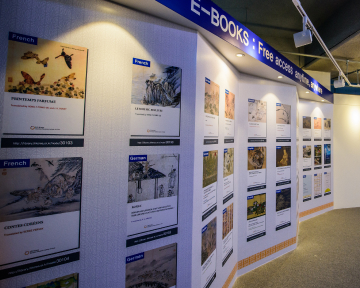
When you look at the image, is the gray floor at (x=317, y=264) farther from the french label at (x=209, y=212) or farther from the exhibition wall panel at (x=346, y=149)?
the exhibition wall panel at (x=346, y=149)

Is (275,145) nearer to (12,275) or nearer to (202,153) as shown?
(202,153)

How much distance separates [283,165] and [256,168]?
69 cm

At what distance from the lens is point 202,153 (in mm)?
1975

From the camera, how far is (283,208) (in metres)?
3.53

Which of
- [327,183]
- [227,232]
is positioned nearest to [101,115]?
[227,232]

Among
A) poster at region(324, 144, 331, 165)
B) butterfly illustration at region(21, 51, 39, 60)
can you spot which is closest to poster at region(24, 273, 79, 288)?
butterfly illustration at region(21, 51, 39, 60)

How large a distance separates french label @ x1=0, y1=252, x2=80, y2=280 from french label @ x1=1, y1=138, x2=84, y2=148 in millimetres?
737

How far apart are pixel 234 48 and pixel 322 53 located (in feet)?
13.2

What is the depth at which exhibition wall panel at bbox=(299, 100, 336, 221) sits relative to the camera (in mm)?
5305

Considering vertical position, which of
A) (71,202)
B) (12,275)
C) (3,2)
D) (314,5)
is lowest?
(12,275)

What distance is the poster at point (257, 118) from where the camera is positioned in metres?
3.14

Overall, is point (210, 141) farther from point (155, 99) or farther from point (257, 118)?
point (257, 118)

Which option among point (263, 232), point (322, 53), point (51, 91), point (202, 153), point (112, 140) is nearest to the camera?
point (51, 91)

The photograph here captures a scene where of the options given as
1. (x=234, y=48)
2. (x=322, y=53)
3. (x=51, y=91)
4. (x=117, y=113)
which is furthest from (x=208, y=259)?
(x=322, y=53)
